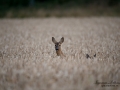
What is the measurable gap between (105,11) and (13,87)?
76.9 feet

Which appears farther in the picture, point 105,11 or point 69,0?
point 69,0

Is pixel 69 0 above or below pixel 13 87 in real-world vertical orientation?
above

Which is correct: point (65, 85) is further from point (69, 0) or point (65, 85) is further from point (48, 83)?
point (69, 0)

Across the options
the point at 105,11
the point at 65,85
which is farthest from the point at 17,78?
the point at 105,11

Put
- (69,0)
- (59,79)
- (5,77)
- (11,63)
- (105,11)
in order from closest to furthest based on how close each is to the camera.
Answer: (59,79), (5,77), (11,63), (105,11), (69,0)

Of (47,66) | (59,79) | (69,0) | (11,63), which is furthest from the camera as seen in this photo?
(69,0)

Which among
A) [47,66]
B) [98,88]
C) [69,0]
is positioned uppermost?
[69,0]

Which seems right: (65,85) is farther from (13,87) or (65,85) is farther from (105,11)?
(105,11)

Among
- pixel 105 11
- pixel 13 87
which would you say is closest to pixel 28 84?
pixel 13 87

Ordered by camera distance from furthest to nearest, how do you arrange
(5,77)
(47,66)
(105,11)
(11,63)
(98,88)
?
1. (105,11)
2. (11,63)
3. (47,66)
4. (5,77)
5. (98,88)

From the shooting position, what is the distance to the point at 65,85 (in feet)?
12.6

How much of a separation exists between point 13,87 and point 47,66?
1192mm

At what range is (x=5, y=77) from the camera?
175 inches

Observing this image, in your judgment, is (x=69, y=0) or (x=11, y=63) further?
(x=69, y=0)
